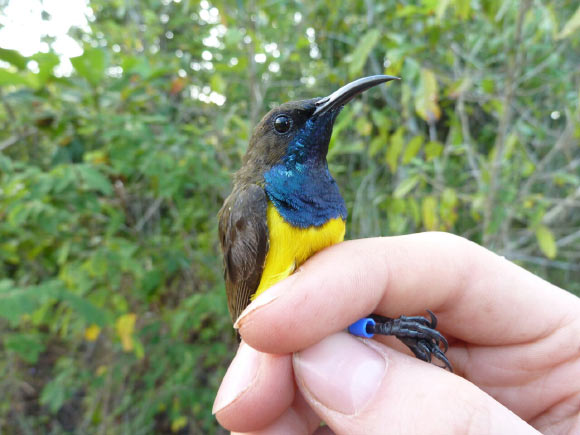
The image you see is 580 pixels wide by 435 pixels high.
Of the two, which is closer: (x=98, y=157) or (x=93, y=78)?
(x=93, y=78)

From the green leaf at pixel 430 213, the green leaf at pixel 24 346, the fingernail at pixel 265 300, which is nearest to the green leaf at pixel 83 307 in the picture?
the green leaf at pixel 24 346

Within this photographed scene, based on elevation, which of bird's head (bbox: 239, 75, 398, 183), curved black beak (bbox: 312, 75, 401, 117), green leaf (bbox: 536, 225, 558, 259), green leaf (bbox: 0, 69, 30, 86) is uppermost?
green leaf (bbox: 0, 69, 30, 86)

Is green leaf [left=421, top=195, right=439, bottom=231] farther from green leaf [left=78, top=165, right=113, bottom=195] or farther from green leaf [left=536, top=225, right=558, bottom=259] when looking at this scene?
green leaf [left=78, top=165, right=113, bottom=195]

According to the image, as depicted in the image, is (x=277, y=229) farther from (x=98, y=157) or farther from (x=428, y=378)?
(x=98, y=157)

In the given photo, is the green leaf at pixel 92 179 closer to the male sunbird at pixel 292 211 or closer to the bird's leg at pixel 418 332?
the male sunbird at pixel 292 211

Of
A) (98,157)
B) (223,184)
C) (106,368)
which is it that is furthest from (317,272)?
(106,368)

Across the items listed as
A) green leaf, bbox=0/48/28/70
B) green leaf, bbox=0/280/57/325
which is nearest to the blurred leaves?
green leaf, bbox=0/48/28/70
